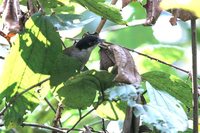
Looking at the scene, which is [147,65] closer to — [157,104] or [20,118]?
[20,118]

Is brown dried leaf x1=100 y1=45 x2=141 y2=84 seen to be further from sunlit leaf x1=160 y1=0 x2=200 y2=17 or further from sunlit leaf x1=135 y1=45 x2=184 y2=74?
sunlit leaf x1=135 y1=45 x2=184 y2=74

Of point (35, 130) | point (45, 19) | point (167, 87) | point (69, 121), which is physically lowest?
point (69, 121)

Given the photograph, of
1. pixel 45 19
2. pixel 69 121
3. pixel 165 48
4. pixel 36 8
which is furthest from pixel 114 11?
pixel 69 121

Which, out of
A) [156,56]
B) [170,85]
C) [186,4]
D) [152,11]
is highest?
[186,4]

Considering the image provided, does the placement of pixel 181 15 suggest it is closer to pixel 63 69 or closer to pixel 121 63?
pixel 121 63

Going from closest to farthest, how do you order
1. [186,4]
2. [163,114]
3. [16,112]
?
[186,4] < [163,114] < [16,112]

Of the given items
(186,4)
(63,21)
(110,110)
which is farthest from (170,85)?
(186,4)
